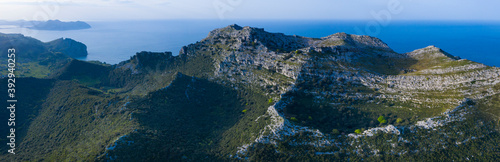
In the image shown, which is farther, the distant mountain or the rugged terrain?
the distant mountain

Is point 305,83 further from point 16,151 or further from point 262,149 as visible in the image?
point 16,151

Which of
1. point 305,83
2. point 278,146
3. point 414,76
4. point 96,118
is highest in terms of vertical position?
point 414,76

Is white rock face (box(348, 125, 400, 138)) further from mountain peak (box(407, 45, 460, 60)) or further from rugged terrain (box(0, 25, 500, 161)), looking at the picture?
mountain peak (box(407, 45, 460, 60))

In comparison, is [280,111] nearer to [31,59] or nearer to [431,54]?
[431,54]

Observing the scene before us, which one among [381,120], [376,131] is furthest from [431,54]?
[376,131]

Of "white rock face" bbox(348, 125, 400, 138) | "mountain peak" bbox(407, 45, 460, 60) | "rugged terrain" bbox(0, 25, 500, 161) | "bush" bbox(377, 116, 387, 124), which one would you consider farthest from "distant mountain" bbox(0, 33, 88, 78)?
"mountain peak" bbox(407, 45, 460, 60)

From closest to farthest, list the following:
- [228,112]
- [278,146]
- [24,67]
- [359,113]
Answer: [278,146]
[359,113]
[228,112]
[24,67]

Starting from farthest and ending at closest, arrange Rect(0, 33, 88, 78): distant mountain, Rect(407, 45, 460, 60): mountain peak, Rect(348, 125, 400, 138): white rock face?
Rect(0, 33, 88, 78): distant mountain < Rect(407, 45, 460, 60): mountain peak < Rect(348, 125, 400, 138): white rock face

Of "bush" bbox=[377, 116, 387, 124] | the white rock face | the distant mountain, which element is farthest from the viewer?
the distant mountain

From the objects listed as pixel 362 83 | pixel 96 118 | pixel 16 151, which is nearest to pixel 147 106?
pixel 96 118
